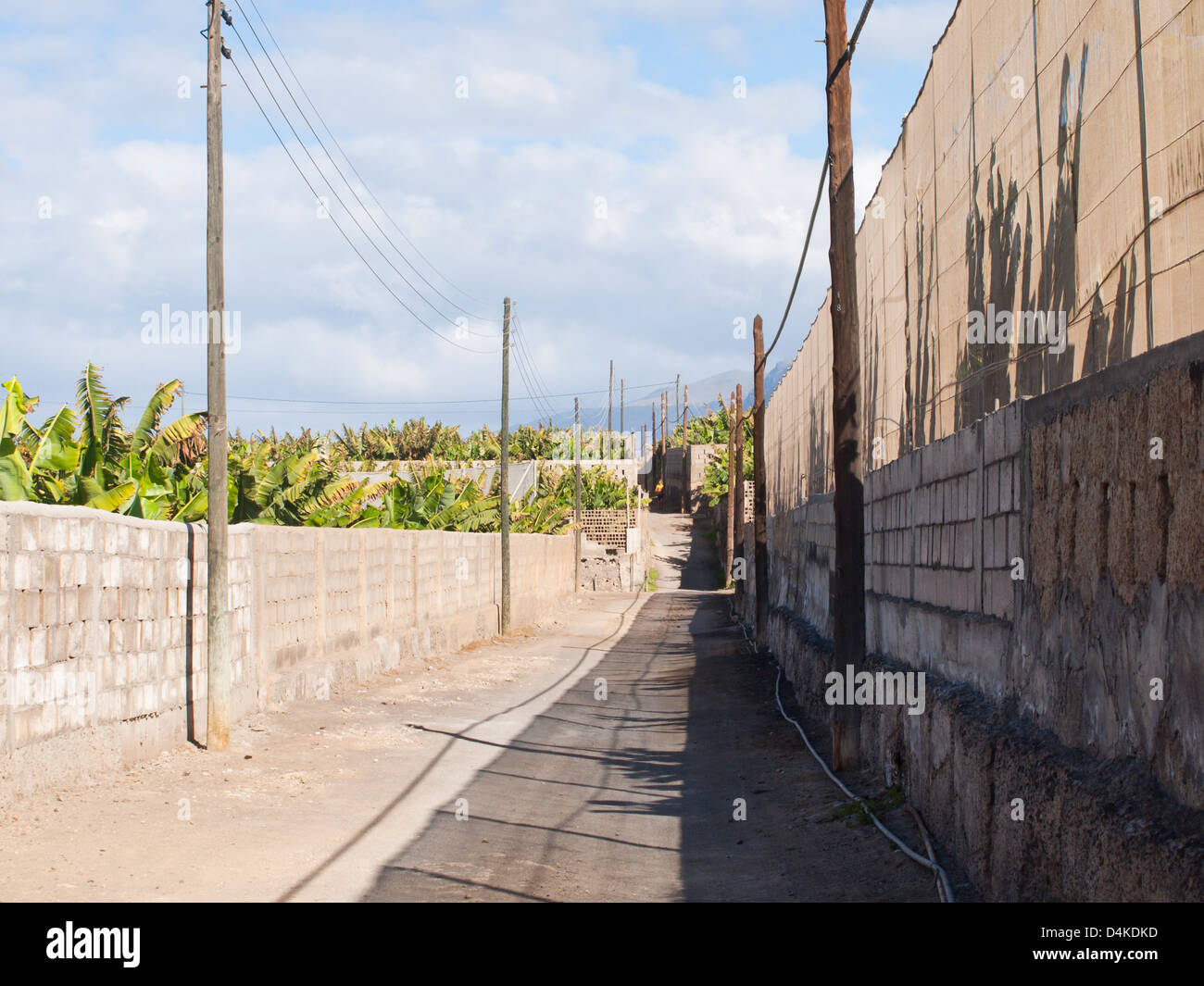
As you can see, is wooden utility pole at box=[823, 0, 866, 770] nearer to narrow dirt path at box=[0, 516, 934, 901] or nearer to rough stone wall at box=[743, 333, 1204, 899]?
rough stone wall at box=[743, 333, 1204, 899]

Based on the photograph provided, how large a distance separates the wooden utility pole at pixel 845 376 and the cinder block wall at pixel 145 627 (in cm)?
603

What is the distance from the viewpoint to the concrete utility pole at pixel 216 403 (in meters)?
11.3

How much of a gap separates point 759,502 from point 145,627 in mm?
18885

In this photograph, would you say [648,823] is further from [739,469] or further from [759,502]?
[739,469]

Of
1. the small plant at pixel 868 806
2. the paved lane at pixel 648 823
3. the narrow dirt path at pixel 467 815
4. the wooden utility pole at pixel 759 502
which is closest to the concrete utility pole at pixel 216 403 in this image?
the narrow dirt path at pixel 467 815

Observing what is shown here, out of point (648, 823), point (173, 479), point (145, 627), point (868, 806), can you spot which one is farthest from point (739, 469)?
point (868, 806)

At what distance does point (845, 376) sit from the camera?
10.2 meters

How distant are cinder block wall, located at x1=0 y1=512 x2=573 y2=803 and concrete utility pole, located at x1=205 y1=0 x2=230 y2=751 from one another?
0.22 m

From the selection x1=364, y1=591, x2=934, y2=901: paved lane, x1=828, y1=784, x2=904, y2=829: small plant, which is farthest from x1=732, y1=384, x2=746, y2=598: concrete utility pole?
x1=828, y1=784, x2=904, y2=829: small plant

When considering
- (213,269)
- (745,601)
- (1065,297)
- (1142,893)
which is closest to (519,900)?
(1142,893)

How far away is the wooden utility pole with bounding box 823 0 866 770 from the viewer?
10.1 m

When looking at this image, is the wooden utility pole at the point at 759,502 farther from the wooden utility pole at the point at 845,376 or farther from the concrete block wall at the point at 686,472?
the concrete block wall at the point at 686,472

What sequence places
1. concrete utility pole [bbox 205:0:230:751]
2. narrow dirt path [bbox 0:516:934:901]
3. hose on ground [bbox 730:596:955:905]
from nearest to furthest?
hose on ground [bbox 730:596:955:905], narrow dirt path [bbox 0:516:934:901], concrete utility pole [bbox 205:0:230:751]
